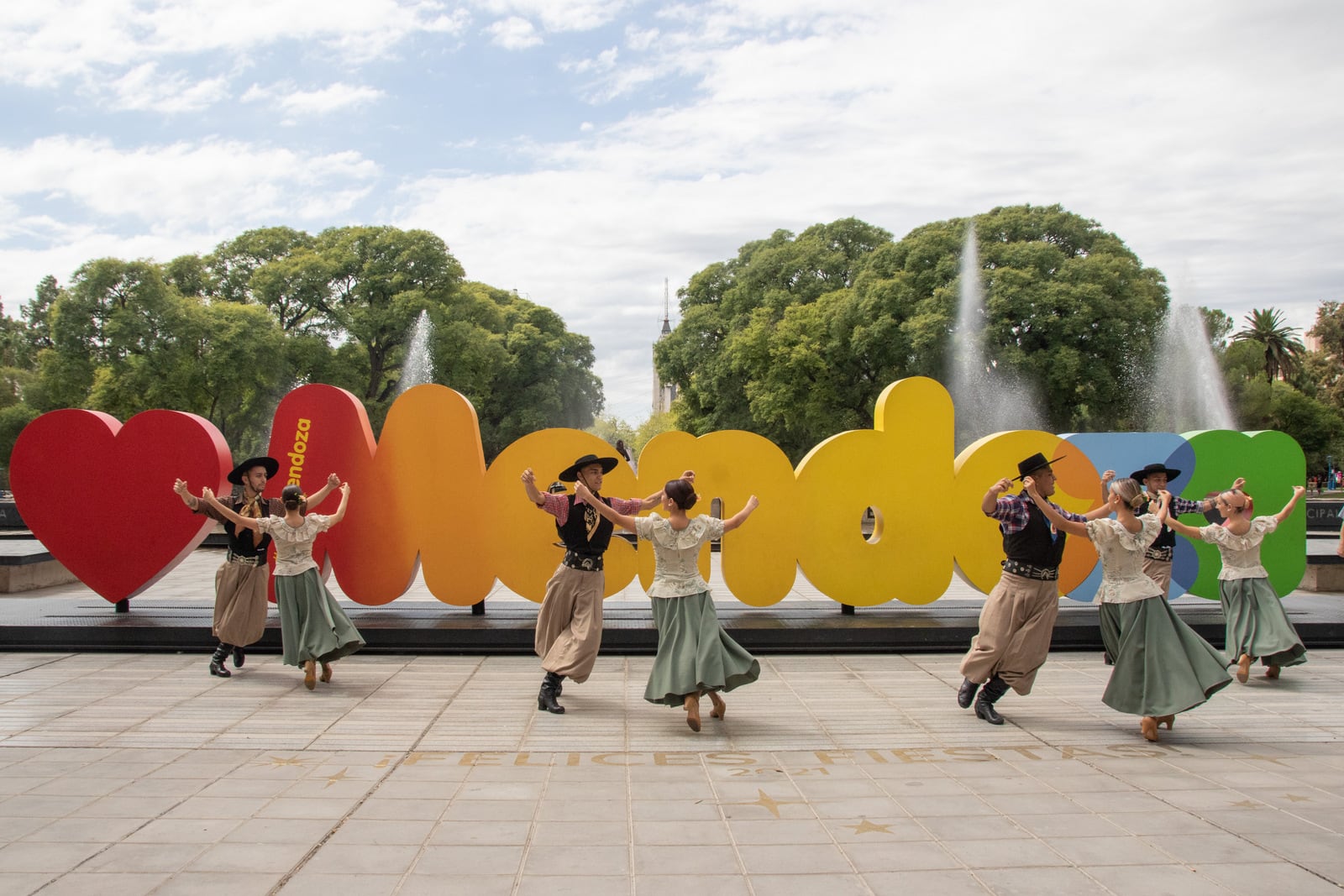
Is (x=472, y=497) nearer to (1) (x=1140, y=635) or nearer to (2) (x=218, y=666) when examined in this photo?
(2) (x=218, y=666)

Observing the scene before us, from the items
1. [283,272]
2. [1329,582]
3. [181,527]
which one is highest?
[283,272]

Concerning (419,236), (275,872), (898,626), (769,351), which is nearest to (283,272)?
(419,236)

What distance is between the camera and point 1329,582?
14.8 metres

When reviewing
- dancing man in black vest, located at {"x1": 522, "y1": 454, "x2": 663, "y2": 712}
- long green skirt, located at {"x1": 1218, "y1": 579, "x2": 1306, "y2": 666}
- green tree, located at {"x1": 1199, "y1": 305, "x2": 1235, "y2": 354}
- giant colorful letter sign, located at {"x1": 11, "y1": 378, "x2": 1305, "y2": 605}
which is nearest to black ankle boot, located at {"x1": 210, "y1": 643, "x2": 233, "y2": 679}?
giant colorful letter sign, located at {"x1": 11, "y1": 378, "x2": 1305, "y2": 605}

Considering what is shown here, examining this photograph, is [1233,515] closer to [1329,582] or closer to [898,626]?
[898,626]

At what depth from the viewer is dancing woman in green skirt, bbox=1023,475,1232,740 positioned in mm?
6777

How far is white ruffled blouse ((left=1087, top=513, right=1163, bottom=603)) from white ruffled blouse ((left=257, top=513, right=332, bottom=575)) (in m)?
6.14

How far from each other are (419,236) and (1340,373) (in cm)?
4532

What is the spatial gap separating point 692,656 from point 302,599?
11.4ft

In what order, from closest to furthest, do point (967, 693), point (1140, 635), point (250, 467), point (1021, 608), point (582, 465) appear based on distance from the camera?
point (1140, 635) < point (1021, 608) < point (967, 693) < point (582, 465) < point (250, 467)

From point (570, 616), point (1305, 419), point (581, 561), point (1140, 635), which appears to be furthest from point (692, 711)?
point (1305, 419)

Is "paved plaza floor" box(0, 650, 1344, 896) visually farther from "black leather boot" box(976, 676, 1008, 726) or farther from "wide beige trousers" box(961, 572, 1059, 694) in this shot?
"wide beige trousers" box(961, 572, 1059, 694)

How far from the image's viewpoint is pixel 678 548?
7.20 meters

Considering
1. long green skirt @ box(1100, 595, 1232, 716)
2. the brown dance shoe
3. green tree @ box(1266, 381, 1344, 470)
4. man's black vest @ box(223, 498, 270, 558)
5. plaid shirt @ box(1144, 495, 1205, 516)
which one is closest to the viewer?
long green skirt @ box(1100, 595, 1232, 716)
